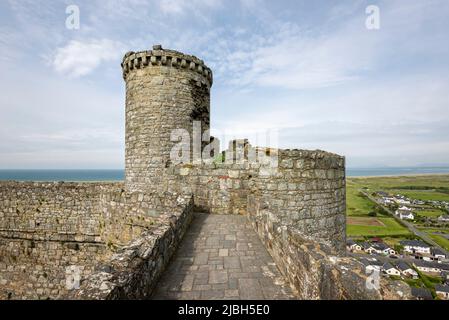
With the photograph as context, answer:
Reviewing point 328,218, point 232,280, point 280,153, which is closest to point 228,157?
point 280,153

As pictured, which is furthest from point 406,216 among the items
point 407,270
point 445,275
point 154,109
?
point 154,109

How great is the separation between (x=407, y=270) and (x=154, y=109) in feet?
145

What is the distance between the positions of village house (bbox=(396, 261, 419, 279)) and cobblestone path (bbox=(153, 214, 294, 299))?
140 ft

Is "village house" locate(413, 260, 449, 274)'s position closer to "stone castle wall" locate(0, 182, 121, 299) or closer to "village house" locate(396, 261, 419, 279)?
"village house" locate(396, 261, 419, 279)

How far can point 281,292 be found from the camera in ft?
9.78

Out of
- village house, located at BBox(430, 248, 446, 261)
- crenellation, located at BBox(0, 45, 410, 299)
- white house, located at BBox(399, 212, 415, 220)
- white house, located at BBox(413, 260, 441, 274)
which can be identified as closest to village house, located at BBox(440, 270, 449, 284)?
white house, located at BBox(413, 260, 441, 274)

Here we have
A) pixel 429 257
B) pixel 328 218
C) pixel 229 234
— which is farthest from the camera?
pixel 429 257

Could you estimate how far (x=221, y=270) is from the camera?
358 centimetres

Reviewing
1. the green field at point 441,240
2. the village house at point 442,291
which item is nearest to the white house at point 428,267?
the village house at point 442,291

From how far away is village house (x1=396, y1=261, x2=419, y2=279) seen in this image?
35.0m
